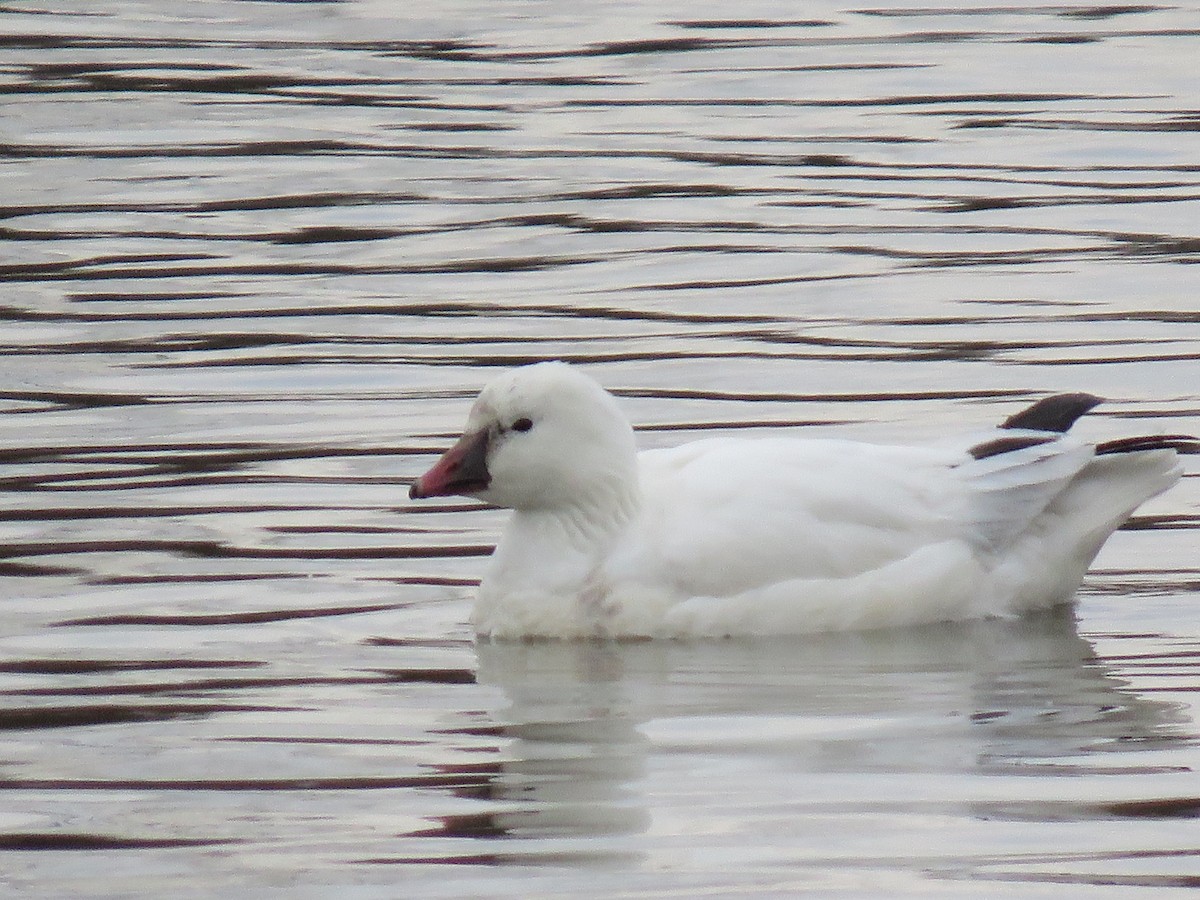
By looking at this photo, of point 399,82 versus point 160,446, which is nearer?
point 160,446

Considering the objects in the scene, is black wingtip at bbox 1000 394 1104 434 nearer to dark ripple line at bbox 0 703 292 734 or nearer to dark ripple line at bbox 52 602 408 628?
dark ripple line at bbox 52 602 408 628

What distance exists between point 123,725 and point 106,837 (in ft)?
3.18

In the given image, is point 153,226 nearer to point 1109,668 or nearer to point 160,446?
point 160,446

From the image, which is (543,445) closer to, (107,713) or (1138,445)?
(107,713)

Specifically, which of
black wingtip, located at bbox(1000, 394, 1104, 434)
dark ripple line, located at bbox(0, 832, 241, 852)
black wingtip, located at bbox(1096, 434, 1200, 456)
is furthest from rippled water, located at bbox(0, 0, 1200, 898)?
black wingtip, located at bbox(1000, 394, 1104, 434)

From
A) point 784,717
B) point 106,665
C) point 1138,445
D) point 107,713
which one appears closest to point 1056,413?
point 1138,445

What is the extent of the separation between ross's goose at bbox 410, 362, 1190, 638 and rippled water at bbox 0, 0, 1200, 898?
143 millimetres

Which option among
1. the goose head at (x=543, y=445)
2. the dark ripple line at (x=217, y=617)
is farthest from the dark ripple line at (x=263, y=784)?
the goose head at (x=543, y=445)

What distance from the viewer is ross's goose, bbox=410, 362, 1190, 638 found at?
8125mm

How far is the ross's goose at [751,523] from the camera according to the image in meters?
Answer: 8.12

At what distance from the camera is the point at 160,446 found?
10.3 metres

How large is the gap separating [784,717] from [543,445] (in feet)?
4.98

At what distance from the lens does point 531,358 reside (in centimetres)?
1155

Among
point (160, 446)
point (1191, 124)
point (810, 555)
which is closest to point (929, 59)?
point (1191, 124)
